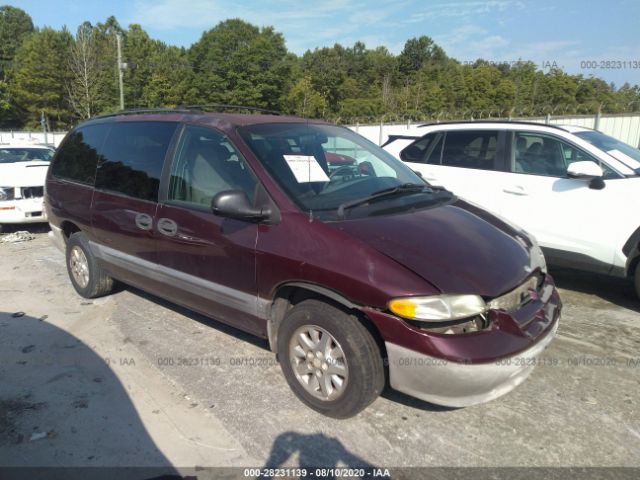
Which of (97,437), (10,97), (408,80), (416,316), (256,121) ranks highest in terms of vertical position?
(408,80)

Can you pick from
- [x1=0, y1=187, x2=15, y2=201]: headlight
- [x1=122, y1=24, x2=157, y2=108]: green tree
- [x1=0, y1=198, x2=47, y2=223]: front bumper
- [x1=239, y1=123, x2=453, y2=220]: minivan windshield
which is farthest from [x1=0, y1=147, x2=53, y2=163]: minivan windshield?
[x1=122, y1=24, x2=157, y2=108]: green tree

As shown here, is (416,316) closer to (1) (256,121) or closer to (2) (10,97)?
(1) (256,121)

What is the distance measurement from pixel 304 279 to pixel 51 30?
220 feet

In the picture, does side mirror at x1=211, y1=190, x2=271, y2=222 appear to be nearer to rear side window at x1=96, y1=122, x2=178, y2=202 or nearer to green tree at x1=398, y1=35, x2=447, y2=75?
rear side window at x1=96, y1=122, x2=178, y2=202

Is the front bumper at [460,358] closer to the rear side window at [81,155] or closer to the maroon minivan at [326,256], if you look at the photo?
the maroon minivan at [326,256]

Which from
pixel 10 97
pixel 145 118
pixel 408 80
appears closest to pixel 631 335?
pixel 145 118

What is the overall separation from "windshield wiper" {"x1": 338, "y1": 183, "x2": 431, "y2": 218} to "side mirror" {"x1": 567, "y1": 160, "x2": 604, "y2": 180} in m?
1.86

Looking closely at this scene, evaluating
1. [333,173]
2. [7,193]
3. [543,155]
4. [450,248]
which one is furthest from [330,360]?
[7,193]

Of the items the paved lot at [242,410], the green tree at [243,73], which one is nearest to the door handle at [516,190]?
the paved lot at [242,410]

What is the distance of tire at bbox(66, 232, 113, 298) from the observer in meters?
4.70

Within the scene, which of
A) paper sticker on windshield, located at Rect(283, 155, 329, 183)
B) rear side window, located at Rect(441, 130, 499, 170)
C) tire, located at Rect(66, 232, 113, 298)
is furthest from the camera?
rear side window, located at Rect(441, 130, 499, 170)

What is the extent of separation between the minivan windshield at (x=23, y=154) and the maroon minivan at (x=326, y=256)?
5975mm

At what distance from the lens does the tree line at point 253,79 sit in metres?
42.2

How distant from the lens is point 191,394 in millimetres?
3207
